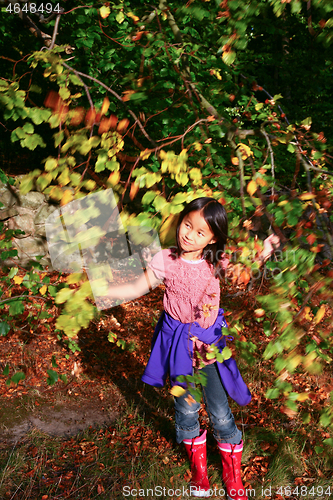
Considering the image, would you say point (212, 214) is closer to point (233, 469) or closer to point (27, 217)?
point (233, 469)

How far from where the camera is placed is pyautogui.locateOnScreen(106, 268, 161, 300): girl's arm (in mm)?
1849

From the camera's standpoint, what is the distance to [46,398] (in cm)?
308

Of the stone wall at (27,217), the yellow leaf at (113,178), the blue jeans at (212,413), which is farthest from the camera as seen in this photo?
the stone wall at (27,217)

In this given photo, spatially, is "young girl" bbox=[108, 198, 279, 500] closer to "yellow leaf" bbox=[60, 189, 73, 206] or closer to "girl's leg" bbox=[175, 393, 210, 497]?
"girl's leg" bbox=[175, 393, 210, 497]

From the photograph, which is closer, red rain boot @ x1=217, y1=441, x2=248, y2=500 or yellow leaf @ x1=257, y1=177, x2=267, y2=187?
yellow leaf @ x1=257, y1=177, x2=267, y2=187

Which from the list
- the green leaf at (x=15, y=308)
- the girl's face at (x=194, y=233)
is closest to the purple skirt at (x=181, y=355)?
the girl's face at (x=194, y=233)

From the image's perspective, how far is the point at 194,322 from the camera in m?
1.96

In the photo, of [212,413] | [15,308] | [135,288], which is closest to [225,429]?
[212,413]

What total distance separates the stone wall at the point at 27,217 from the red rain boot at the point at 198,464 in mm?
4797

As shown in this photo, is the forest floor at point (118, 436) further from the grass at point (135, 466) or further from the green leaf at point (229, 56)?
the green leaf at point (229, 56)

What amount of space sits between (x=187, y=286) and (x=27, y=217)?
17.1 ft

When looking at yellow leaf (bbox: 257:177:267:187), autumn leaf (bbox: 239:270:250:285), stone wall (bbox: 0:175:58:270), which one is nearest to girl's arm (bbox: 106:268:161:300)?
autumn leaf (bbox: 239:270:250:285)

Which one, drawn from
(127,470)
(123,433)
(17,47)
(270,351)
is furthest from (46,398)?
(17,47)

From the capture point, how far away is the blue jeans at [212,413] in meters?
2.02
